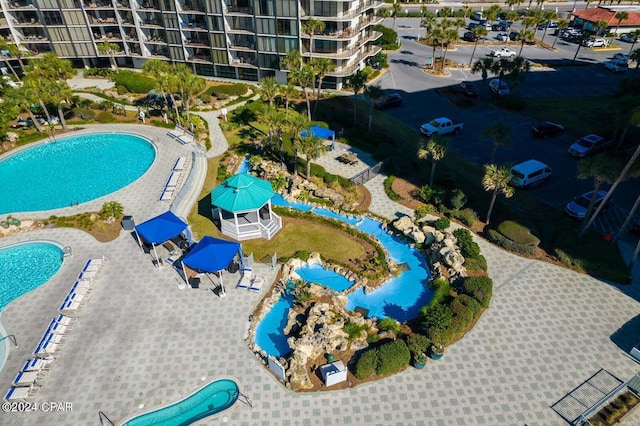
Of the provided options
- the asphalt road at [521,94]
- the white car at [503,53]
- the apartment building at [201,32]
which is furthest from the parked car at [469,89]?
the white car at [503,53]

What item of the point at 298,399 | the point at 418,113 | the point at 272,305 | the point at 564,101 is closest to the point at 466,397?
the point at 298,399

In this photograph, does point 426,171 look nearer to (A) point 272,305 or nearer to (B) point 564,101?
(A) point 272,305

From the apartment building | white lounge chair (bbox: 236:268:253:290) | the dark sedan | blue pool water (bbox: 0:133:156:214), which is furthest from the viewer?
the apartment building

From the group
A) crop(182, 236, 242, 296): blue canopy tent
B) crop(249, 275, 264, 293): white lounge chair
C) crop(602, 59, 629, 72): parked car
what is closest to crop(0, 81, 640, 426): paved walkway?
crop(249, 275, 264, 293): white lounge chair

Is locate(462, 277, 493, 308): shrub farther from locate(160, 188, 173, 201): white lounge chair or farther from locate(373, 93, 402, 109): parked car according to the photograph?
locate(373, 93, 402, 109): parked car

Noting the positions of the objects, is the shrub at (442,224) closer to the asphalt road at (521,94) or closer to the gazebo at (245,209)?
the asphalt road at (521,94)

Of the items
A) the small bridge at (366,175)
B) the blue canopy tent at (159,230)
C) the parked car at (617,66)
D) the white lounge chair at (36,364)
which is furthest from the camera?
the parked car at (617,66)

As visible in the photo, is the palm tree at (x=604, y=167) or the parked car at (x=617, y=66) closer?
the palm tree at (x=604, y=167)
